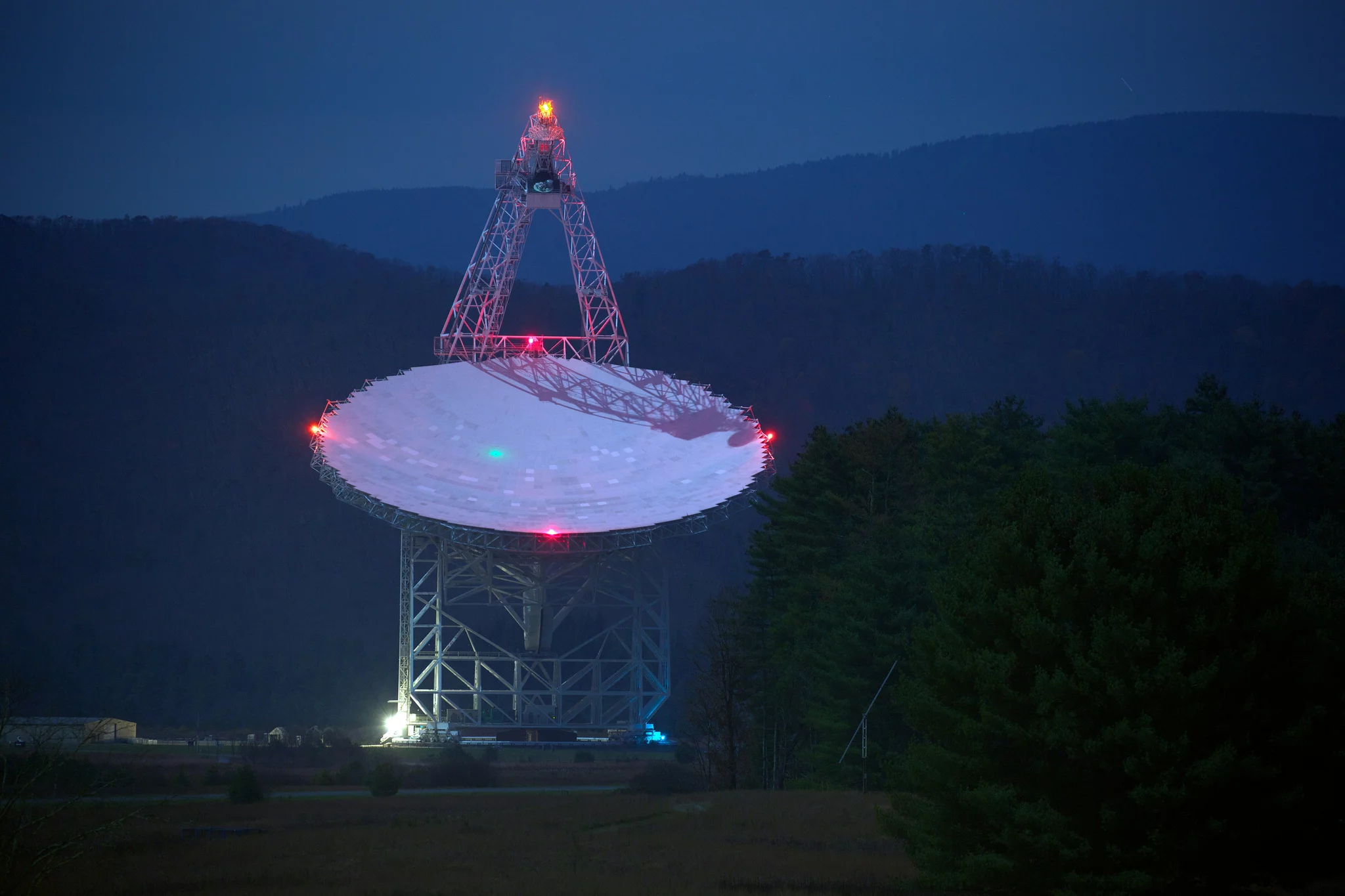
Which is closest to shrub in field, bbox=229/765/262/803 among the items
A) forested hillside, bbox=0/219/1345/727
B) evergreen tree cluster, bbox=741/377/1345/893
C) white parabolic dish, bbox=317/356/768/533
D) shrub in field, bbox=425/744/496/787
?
shrub in field, bbox=425/744/496/787

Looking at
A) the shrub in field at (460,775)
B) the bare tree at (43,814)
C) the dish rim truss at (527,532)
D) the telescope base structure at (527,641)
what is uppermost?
the dish rim truss at (527,532)

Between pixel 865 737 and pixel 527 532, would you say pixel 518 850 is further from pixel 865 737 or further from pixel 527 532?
pixel 527 532

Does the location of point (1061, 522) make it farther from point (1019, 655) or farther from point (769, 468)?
point (769, 468)

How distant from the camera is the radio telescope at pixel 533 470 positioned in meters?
55.1

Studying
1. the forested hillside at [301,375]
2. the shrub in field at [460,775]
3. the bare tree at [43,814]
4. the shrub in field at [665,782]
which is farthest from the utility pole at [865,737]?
the forested hillside at [301,375]

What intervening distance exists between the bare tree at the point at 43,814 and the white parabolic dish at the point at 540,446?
1667 centimetres

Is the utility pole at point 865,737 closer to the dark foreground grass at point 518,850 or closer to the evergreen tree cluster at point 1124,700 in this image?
the dark foreground grass at point 518,850

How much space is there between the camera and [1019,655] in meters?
23.4

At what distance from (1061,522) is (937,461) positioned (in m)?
28.8

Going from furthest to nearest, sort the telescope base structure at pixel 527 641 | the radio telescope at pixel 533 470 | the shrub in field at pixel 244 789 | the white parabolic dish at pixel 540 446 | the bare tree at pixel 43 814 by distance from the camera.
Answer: the telescope base structure at pixel 527 641 → the radio telescope at pixel 533 470 → the white parabolic dish at pixel 540 446 → the shrub in field at pixel 244 789 → the bare tree at pixel 43 814

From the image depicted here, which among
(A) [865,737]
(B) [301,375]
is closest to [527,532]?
(A) [865,737]

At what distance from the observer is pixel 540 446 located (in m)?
58.7

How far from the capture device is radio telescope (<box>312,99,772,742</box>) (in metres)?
55.1

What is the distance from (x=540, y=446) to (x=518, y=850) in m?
29.5
